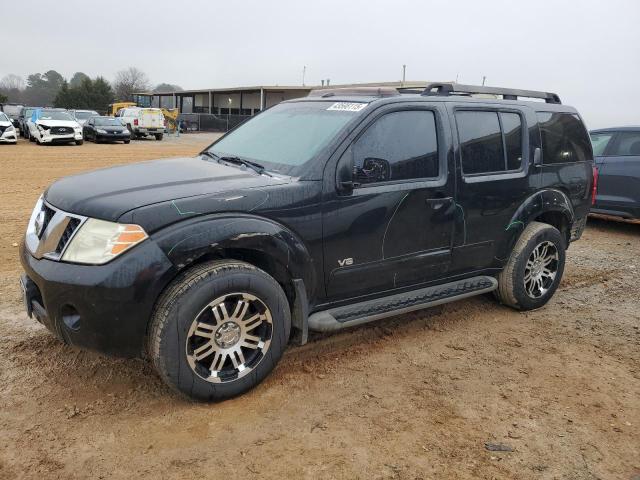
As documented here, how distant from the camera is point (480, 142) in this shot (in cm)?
431

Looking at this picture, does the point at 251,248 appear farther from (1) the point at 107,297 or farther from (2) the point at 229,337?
(1) the point at 107,297

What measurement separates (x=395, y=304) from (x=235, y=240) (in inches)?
54.0

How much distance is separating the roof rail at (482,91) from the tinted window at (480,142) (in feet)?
0.86

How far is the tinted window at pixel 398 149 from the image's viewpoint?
3649 millimetres

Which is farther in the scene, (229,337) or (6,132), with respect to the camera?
(6,132)

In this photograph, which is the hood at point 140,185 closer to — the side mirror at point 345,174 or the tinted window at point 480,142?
the side mirror at point 345,174

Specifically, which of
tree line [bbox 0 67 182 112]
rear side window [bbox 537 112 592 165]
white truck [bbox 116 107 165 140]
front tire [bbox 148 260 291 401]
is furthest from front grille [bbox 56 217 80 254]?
tree line [bbox 0 67 182 112]

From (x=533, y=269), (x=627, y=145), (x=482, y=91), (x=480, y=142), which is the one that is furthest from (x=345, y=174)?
(x=627, y=145)

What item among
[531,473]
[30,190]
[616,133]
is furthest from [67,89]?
[531,473]

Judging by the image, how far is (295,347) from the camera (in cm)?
405

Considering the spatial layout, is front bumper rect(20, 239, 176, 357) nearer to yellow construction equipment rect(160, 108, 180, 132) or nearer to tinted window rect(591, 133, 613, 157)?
tinted window rect(591, 133, 613, 157)

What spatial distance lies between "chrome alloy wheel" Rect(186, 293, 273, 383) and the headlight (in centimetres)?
56

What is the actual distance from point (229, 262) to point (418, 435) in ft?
4.81

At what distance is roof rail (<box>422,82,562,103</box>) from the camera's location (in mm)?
4387
